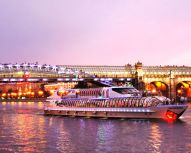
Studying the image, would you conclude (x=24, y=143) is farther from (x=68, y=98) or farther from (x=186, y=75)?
(x=186, y=75)

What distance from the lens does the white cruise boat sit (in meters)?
52.7

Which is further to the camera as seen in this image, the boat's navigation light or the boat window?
the boat window

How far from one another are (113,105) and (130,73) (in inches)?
2984

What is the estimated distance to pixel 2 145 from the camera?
36344mm

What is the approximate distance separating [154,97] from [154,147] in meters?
19.7

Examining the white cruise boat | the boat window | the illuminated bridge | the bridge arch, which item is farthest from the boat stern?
the bridge arch

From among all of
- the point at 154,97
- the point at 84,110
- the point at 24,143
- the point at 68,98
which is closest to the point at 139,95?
the point at 154,97

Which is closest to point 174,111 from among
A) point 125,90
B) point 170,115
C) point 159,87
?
point 170,115

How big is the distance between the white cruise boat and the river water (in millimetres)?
1475

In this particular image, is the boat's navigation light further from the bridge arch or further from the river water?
the bridge arch

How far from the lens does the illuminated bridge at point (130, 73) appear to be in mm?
127688

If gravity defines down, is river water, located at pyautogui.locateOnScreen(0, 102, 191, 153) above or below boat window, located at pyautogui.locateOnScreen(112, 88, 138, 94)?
below

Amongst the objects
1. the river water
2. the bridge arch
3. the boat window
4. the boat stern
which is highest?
the boat window

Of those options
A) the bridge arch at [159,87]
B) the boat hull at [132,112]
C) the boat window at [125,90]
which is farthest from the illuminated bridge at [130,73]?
the boat window at [125,90]
